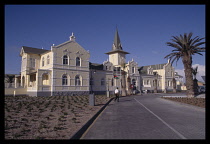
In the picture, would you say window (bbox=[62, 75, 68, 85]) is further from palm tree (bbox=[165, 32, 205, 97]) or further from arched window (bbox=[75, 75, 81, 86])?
palm tree (bbox=[165, 32, 205, 97])

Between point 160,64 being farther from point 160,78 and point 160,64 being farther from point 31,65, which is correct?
point 31,65

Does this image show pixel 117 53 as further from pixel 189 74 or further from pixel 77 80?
pixel 189 74

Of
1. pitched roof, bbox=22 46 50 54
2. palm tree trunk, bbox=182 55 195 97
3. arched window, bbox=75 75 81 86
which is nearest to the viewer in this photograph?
palm tree trunk, bbox=182 55 195 97

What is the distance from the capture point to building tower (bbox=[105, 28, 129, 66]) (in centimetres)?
5719

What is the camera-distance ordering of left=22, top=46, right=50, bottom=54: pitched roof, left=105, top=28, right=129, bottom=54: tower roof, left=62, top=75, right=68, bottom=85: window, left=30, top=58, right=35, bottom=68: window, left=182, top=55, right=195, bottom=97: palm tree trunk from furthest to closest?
left=105, top=28, right=129, bottom=54: tower roof
left=30, top=58, right=35, bottom=68: window
left=22, top=46, right=50, bottom=54: pitched roof
left=62, top=75, right=68, bottom=85: window
left=182, top=55, right=195, bottom=97: palm tree trunk

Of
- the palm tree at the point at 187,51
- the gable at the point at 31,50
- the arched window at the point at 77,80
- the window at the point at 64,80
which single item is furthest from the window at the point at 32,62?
the palm tree at the point at 187,51

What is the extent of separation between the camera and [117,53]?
5756 centimetres

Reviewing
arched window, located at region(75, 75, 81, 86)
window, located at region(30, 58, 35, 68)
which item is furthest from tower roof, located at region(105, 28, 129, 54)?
window, located at region(30, 58, 35, 68)

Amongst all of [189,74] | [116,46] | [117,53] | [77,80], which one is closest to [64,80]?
[77,80]

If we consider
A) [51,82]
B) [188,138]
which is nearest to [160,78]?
[51,82]

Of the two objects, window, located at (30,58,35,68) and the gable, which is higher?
the gable

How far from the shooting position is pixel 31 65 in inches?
1435

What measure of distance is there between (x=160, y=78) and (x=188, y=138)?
61.5m

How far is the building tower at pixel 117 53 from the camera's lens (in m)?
57.2
